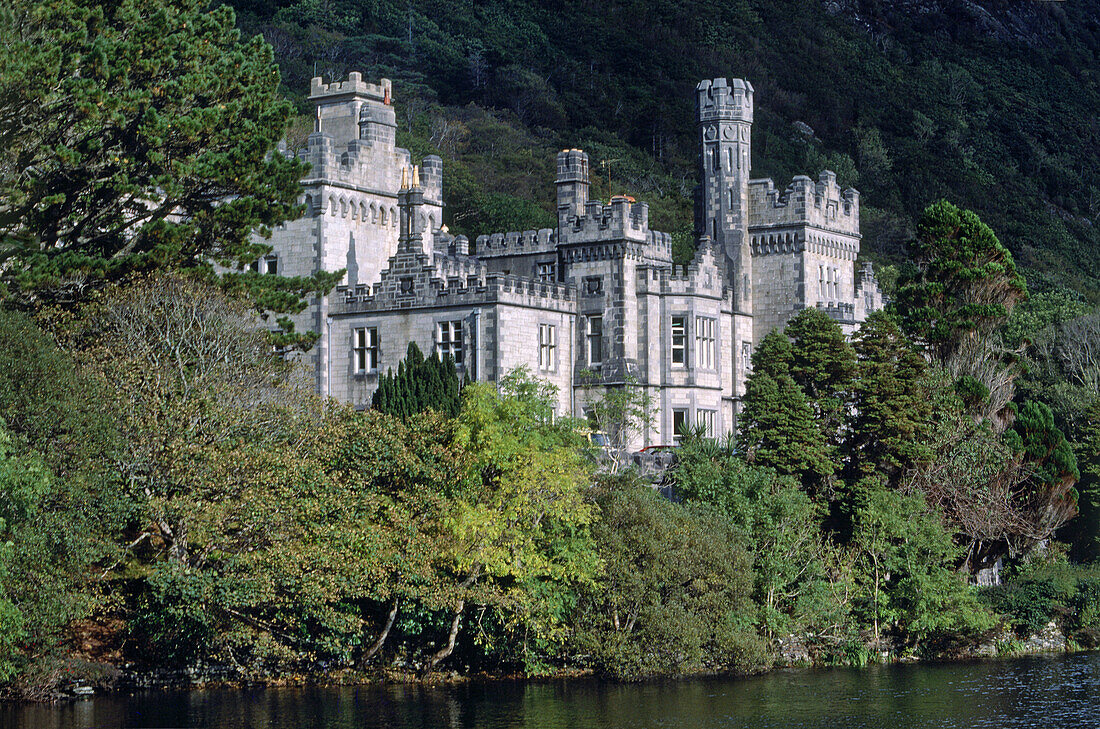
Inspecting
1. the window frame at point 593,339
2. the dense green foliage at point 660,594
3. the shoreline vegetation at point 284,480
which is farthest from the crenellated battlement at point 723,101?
the dense green foliage at point 660,594

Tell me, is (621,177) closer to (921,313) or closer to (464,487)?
(921,313)

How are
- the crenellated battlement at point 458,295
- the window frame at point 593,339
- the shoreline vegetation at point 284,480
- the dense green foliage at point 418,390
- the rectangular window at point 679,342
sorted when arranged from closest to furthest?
1. the shoreline vegetation at point 284,480
2. the dense green foliage at point 418,390
3. the crenellated battlement at point 458,295
4. the window frame at point 593,339
5. the rectangular window at point 679,342

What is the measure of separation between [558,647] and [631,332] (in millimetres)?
16756

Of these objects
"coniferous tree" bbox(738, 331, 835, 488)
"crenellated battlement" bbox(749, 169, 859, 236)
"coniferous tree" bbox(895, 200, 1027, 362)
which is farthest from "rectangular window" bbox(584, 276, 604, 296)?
"coniferous tree" bbox(895, 200, 1027, 362)

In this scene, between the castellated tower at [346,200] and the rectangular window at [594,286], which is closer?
the castellated tower at [346,200]

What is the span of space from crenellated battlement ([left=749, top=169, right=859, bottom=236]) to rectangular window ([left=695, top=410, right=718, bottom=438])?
28.9 ft

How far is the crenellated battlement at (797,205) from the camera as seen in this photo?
205ft

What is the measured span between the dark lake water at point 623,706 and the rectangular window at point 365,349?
56.8 ft

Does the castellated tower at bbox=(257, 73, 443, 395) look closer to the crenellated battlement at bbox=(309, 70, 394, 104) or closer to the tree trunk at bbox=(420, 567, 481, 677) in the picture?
the crenellated battlement at bbox=(309, 70, 394, 104)

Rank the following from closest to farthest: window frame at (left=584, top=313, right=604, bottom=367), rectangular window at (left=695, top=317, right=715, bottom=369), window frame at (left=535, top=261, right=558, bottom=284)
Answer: window frame at (left=584, top=313, right=604, bottom=367) < rectangular window at (left=695, top=317, right=715, bottom=369) < window frame at (left=535, top=261, right=558, bottom=284)

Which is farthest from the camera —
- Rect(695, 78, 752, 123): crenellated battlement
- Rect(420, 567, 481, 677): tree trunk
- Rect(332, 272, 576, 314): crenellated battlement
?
Rect(695, 78, 752, 123): crenellated battlement

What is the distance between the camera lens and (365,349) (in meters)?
55.5

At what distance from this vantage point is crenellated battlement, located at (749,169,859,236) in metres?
62.4

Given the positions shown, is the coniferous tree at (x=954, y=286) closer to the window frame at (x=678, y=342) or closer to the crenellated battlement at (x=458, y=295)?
the window frame at (x=678, y=342)
